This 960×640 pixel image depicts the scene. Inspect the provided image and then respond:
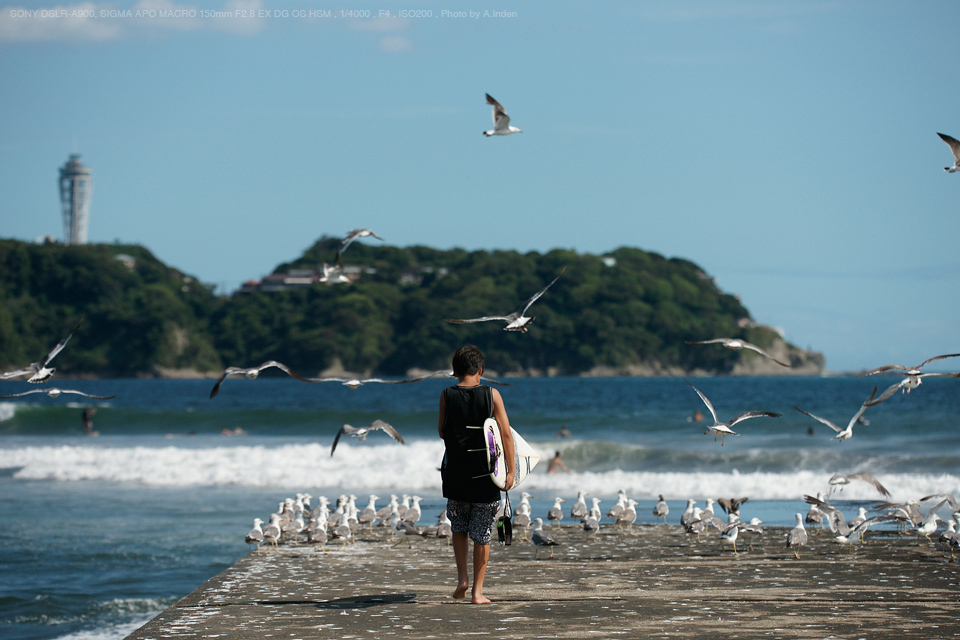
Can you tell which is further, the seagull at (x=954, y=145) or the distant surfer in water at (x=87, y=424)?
the distant surfer in water at (x=87, y=424)

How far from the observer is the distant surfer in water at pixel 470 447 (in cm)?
677

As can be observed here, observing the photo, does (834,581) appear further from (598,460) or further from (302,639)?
(598,460)

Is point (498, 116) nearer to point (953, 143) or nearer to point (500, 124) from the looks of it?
point (500, 124)

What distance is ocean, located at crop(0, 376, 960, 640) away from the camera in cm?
1252

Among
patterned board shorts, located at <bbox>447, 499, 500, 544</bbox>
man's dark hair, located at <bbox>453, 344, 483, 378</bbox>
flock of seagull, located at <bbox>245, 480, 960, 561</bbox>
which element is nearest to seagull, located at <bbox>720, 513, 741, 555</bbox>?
flock of seagull, located at <bbox>245, 480, 960, 561</bbox>

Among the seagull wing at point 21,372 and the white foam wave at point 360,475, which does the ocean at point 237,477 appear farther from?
the seagull wing at point 21,372

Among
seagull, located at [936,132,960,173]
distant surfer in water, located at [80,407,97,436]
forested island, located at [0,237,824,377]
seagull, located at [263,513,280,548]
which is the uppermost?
forested island, located at [0,237,824,377]

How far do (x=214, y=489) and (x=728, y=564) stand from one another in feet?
48.6

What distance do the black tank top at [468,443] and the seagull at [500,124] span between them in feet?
20.4

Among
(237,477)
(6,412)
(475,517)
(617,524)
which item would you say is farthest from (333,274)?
(6,412)

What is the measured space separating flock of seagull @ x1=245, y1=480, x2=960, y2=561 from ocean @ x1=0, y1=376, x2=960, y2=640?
1.57 m

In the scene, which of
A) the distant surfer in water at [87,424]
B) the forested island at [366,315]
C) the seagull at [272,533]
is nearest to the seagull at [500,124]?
the seagull at [272,533]

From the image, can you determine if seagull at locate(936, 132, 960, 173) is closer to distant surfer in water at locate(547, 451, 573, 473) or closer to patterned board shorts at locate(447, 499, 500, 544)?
patterned board shorts at locate(447, 499, 500, 544)

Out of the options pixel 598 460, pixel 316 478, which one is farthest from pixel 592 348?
pixel 316 478
